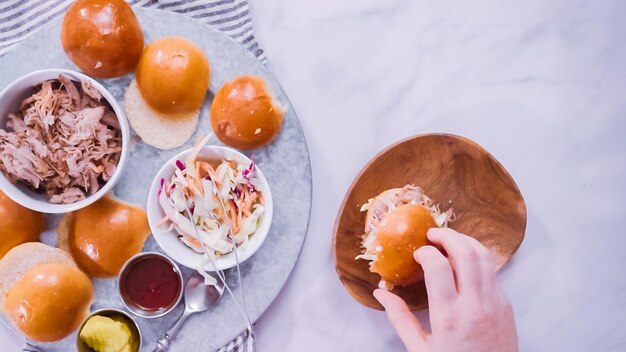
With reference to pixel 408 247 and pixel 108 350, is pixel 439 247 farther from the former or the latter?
pixel 108 350

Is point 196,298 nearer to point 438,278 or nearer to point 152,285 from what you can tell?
point 152,285

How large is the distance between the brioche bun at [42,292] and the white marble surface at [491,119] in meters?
0.56

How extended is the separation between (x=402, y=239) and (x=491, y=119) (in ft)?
1.99

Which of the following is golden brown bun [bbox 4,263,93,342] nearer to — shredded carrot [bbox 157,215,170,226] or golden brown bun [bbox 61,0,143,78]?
shredded carrot [bbox 157,215,170,226]

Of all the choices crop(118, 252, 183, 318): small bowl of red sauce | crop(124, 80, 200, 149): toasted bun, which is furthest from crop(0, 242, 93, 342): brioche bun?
crop(124, 80, 200, 149): toasted bun

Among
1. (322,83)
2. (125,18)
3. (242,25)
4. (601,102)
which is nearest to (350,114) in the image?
(322,83)

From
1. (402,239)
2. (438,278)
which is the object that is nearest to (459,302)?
(438,278)

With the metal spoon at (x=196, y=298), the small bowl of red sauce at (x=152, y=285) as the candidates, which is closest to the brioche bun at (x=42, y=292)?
the small bowl of red sauce at (x=152, y=285)

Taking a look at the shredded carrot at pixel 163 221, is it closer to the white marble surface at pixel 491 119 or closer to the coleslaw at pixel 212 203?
the coleslaw at pixel 212 203

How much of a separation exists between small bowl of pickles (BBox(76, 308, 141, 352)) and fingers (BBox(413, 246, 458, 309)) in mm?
818

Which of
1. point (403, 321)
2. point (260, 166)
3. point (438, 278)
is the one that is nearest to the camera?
point (438, 278)

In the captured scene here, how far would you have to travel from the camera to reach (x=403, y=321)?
162cm

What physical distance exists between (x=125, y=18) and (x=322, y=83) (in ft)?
2.07

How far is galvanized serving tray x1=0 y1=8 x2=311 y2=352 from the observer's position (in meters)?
1.71
